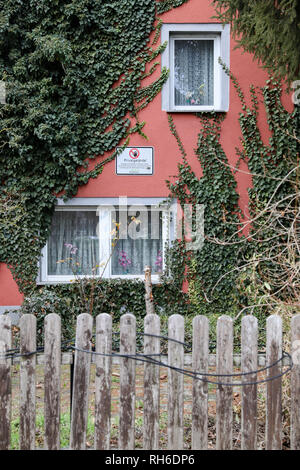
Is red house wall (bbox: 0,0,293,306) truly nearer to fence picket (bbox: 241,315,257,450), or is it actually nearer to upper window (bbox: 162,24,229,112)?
upper window (bbox: 162,24,229,112)

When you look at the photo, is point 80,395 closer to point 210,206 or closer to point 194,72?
point 210,206

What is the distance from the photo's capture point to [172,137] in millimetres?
8031

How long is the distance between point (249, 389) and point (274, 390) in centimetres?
15

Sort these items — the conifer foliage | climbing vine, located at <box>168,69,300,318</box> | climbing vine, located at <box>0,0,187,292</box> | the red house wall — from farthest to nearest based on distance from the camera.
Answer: the red house wall → climbing vine, located at <box>168,69,300,318</box> → climbing vine, located at <box>0,0,187,292</box> → the conifer foliage

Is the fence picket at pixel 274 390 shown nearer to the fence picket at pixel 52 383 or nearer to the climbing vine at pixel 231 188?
the fence picket at pixel 52 383

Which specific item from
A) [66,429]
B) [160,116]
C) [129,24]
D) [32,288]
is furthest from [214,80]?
[66,429]

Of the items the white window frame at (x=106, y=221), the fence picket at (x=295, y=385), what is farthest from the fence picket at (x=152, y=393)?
the white window frame at (x=106, y=221)

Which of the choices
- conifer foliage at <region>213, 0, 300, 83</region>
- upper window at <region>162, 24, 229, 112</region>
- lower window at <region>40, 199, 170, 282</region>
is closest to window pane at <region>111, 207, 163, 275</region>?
lower window at <region>40, 199, 170, 282</region>

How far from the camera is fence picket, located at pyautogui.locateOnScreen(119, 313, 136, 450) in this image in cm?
267

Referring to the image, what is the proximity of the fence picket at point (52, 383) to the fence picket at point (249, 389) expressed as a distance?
1159 mm

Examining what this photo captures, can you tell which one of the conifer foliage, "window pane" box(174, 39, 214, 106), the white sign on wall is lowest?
the white sign on wall

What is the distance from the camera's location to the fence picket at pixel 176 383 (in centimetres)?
271

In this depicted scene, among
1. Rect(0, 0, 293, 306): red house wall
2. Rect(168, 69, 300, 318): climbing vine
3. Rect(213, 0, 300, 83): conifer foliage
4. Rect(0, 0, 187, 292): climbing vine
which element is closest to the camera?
Rect(213, 0, 300, 83): conifer foliage

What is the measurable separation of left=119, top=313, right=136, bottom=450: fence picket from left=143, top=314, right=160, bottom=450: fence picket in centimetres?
8
